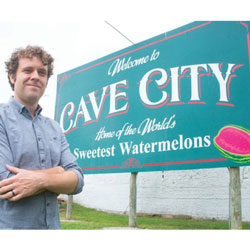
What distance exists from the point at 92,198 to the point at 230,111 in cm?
465

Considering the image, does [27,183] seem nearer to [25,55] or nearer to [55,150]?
[55,150]

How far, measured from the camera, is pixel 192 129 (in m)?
3.97

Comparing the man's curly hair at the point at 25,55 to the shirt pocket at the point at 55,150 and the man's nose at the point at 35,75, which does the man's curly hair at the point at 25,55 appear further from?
the shirt pocket at the point at 55,150

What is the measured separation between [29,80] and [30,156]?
349 mm

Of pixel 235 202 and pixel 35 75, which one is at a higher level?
pixel 35 75

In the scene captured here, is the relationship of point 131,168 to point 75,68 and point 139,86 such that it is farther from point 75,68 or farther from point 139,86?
point 75,68

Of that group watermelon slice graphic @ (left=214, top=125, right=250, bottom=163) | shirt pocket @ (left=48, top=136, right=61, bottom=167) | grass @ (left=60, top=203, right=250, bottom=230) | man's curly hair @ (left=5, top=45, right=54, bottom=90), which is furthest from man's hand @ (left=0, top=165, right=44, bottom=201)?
A: grass @ (left=60, top=203, right=250, bottom=230)

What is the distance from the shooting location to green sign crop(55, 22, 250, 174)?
12.3 feet

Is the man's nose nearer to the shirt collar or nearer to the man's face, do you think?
the man's face

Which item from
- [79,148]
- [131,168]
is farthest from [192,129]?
[79,148]

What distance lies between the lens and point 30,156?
132 centimetres

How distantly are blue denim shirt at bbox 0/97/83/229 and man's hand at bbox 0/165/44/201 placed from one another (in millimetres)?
36

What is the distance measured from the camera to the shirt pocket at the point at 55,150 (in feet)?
4.66

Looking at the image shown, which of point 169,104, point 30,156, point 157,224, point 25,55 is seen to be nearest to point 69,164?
point 30,156
